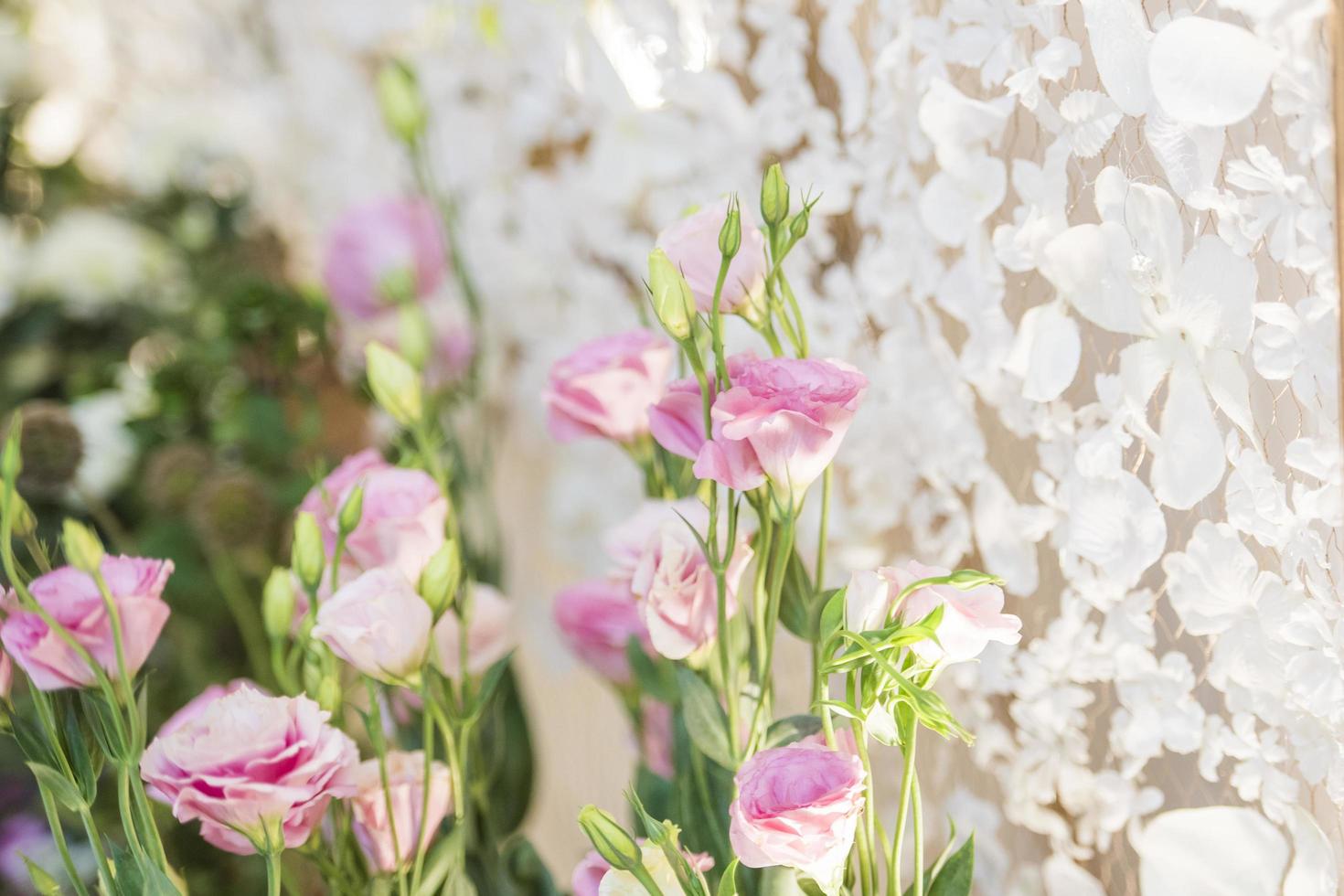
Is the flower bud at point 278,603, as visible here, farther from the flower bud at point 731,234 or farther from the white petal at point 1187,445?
the white petal at point 1187,445

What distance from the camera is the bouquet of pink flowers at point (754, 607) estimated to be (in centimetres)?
32

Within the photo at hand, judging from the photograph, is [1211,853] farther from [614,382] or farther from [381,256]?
[381,256]

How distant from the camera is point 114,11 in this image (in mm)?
884

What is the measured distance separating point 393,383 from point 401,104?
242 millimetres

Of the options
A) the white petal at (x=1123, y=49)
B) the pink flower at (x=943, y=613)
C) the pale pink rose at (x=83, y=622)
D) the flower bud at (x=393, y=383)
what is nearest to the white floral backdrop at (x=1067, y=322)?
the white petal at (x=1123, y=49)

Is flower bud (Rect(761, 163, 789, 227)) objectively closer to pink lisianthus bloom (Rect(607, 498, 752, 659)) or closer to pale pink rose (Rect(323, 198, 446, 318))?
pink lisianthus bloom (Rect(607, 498, 752, 659))

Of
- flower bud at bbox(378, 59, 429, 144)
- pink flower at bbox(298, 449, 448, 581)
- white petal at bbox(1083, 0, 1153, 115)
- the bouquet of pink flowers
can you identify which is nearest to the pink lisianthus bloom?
the bouquet of pink flowers

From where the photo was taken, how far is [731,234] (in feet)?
1.18

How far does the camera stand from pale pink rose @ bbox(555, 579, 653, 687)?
0.57 m

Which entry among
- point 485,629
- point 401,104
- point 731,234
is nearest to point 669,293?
point 731,234

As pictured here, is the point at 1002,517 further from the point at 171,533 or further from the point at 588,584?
the point at 171,533

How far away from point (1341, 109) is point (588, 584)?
0.39m

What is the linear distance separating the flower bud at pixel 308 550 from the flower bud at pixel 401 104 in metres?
0.32

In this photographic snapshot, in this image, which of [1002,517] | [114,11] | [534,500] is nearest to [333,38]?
[114,11]
